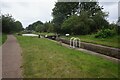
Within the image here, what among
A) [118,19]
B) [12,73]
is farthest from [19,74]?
[118,19]

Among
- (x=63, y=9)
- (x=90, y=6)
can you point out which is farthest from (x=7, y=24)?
(x=90, y=6)

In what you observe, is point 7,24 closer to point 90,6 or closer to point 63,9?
point 63,9

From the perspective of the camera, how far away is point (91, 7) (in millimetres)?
54062

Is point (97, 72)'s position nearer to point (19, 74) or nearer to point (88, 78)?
point (88, 78)

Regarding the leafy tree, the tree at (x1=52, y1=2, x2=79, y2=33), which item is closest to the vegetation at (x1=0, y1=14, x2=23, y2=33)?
the tree at (x1=52, y1=2, x2=79, y2=33)

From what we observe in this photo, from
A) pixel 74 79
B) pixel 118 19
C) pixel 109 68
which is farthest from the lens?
pixel 118 19

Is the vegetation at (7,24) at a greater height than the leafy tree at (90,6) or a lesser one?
lesser

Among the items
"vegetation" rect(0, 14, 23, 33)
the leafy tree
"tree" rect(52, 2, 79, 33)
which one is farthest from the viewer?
"vegetation" rect(0, 14, 23, 33)

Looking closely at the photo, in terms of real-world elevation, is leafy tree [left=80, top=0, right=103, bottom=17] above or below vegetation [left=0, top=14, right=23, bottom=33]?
above

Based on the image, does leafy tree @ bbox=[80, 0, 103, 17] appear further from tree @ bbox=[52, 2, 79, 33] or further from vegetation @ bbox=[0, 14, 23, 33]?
vegetation @ bbox=[0, 14, 23, 33]

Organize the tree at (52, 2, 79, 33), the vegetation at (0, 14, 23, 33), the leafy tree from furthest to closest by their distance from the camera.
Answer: the vegetation at (0, 14, 23, 33), the leafy tree, the tree at (52, 2, 79, 33)

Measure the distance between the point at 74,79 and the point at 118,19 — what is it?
19.1 m

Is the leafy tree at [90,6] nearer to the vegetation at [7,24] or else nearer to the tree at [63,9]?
the tree at [63,9]

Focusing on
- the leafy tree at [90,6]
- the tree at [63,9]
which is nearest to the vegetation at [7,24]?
the tree at [63,9]
